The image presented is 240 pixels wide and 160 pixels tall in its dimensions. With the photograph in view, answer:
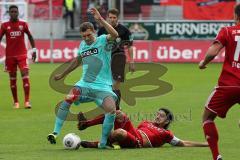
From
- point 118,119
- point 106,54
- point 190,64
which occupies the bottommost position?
point 190,64

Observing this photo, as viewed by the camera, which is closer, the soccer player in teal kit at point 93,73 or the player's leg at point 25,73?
the soccer player in teal kit at point 93,73

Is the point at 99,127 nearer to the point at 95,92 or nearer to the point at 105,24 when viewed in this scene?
the point at 95,92

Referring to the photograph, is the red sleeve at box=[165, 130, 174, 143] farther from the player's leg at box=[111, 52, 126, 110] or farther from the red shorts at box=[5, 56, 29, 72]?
the red shorts at box=[5, 56, 29, 72]

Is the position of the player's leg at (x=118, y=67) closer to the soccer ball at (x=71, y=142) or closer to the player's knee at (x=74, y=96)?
the player's knee at (x=74, y=96)

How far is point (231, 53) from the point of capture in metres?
10.5

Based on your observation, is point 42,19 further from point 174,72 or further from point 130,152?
point 130,152

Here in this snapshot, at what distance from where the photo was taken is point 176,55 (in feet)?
114

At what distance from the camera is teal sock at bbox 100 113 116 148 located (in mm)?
12203

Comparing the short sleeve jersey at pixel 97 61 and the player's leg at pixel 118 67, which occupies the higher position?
the short sleeve jersey at pixel 97 61

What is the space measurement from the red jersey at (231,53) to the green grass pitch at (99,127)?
1319 mm

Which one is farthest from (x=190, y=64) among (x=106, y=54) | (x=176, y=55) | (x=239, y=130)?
(x=106, y=54)

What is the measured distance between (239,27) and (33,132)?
5.31m

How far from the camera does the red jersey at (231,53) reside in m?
10.5

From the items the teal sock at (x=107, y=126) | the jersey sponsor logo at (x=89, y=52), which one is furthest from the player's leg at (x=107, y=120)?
the jersey sponsor logo at (x=89, y=52)
